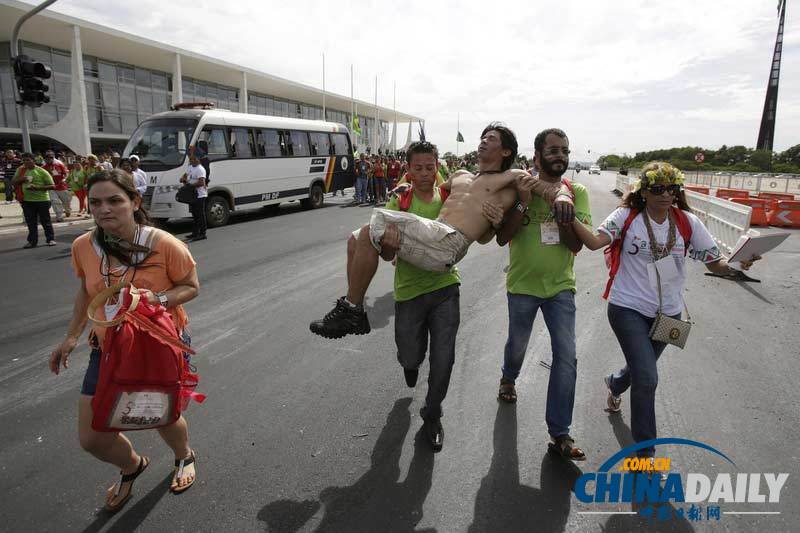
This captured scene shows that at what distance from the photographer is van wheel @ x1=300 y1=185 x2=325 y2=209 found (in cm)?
1689

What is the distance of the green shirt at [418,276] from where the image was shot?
296 cm

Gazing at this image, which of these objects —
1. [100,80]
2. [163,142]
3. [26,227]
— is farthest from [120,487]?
[100,80]

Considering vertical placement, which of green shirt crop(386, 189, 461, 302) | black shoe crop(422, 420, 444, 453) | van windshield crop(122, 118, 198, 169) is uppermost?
van windshield crop(122, 118, 198, 169)

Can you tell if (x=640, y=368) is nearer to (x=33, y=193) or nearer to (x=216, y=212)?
(x=33, y=193)

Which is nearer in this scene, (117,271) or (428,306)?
(117,271)

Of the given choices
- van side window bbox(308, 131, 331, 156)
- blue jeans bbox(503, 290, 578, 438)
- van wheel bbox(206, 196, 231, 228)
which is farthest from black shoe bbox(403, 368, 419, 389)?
van side window bbox(308, 131, 331, 156)

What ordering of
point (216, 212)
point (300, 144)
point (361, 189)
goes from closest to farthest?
point (216, 212)
point (300, 144)
point (361, 189)

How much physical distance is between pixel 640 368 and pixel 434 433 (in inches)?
51.0

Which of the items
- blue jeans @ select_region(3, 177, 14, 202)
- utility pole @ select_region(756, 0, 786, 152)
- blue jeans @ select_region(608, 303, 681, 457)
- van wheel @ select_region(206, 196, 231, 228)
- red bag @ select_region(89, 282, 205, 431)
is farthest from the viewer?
utility pole @ select_region(756, 0, 786, 152)

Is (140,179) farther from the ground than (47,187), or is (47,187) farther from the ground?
(140,179)

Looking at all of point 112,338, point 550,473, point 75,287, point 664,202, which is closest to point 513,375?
point 550,473

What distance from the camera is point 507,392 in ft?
11.7

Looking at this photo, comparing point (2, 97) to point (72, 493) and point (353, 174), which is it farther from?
point (72, 493)

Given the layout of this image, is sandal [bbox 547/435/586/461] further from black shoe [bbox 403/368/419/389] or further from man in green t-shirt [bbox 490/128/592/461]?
black shoe [bbox 403/368/419/389]
